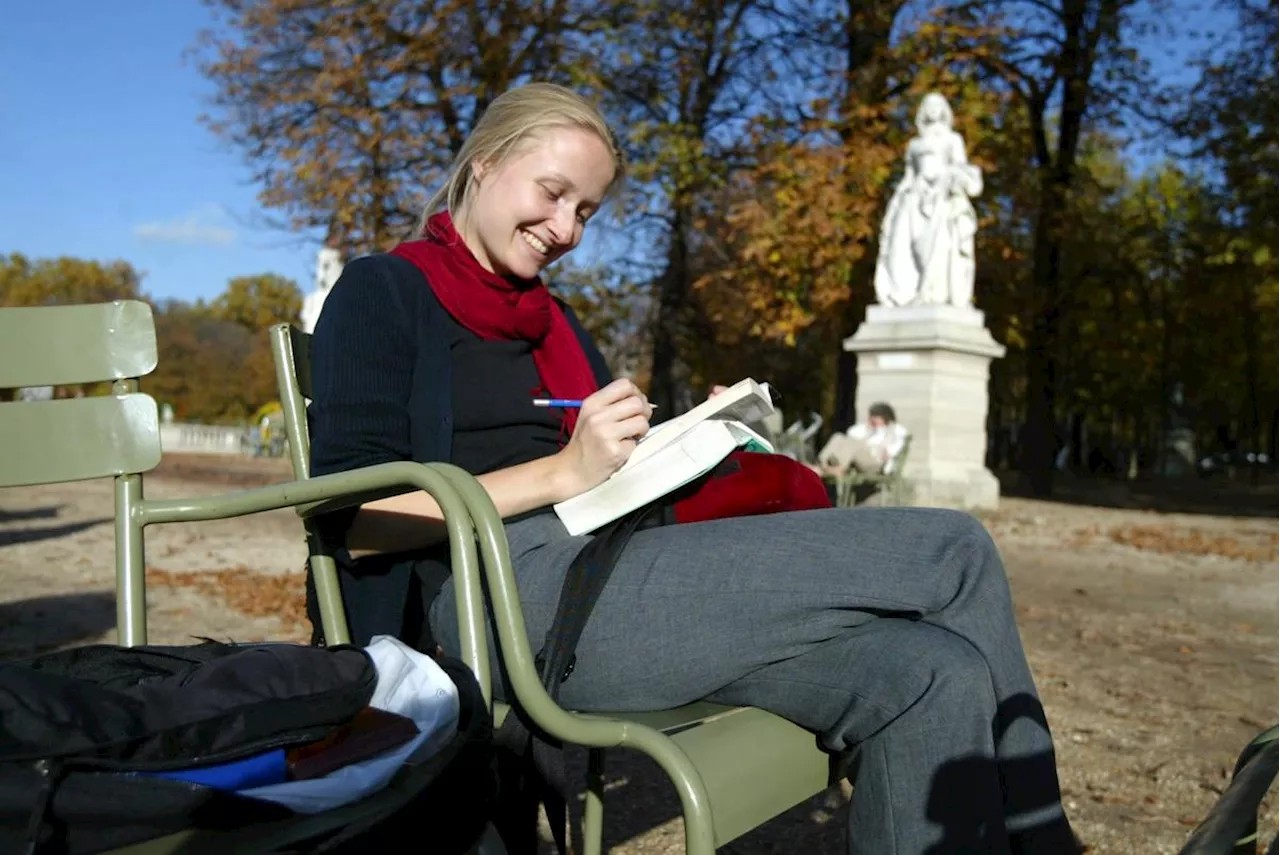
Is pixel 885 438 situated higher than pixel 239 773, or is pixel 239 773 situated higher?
pixel 239 773

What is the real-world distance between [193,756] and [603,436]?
0.83 metres

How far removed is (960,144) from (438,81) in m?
6.65

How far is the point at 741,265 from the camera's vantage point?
18297 millimetres

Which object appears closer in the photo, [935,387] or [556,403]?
[556,403]

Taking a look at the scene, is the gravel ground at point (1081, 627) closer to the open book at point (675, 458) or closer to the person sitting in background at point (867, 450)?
the person sitting in background at point (867, 450)

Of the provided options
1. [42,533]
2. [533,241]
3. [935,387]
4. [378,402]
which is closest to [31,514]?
[42,533]

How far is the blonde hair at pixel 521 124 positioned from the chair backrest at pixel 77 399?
0.62 m

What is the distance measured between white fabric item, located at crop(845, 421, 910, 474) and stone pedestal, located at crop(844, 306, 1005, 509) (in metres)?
0.50

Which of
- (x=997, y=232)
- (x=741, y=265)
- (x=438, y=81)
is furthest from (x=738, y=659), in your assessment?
(x=997, y=232)

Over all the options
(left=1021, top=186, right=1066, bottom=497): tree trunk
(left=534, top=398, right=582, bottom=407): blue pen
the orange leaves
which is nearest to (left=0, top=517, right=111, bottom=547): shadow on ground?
(left=534, top=398, right=582, bottom=407): blue pen

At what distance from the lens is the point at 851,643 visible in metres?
1.64

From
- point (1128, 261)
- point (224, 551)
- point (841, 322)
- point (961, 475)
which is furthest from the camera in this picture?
point (1128, 261)

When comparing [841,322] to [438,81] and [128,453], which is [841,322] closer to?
[438,81]

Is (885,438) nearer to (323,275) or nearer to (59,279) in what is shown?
(323,275)
